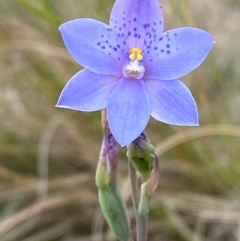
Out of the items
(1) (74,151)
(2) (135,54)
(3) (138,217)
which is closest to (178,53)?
(2) (135,54)

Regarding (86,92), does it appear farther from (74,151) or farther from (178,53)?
(74,151)

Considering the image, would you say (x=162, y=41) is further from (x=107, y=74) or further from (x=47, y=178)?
(x=47, y=178)

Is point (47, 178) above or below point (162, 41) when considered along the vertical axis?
below

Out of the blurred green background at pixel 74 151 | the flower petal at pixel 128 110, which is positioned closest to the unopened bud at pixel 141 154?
the flower petal at pixel 128 110


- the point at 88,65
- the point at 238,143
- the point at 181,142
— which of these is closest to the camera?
the point at 88,65

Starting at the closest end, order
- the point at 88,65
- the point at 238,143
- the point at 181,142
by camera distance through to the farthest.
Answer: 1. the point at 88,65
2. the point at 181,142
3. the point at 238,143

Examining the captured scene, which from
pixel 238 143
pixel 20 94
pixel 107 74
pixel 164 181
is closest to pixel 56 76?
pixel 20 94

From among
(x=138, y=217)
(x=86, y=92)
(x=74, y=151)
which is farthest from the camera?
(x=74, y=151)
